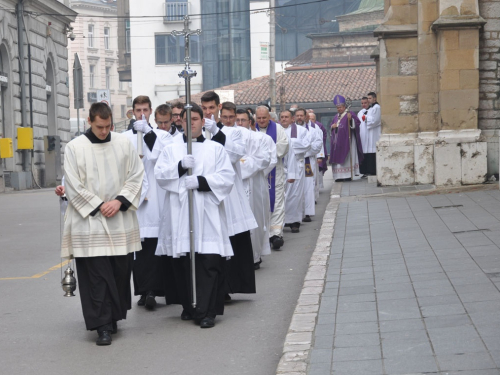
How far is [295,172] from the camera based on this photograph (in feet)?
46.0

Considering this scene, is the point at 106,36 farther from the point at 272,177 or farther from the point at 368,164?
the point at 272,177

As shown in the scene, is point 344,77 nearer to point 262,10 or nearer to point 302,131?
point 262,10

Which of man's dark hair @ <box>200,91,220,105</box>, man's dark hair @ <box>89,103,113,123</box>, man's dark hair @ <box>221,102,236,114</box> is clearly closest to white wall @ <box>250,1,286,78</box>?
man's dark hair @ <box>221,102,236,114</box>

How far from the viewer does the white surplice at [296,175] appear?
14.0 m

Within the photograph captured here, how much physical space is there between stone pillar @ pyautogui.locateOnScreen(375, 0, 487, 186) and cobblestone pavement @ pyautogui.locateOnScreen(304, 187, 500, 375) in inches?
192

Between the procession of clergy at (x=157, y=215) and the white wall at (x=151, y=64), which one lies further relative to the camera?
the white wall at (x=151, y=64)

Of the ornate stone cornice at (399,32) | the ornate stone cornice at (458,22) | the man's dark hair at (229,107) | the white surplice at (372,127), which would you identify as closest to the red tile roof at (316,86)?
the white surplice at (372,127)

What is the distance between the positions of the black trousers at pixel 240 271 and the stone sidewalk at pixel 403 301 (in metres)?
0.51

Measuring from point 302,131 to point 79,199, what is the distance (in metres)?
8.89

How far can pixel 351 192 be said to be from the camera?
62.5ft

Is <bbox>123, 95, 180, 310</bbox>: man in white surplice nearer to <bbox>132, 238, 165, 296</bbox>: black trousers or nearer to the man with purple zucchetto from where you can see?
<bbox>132, 238, 165, 296</bbox>: black trousers

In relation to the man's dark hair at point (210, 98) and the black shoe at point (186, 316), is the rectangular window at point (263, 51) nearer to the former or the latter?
the man's dark hair at point (210, 98)

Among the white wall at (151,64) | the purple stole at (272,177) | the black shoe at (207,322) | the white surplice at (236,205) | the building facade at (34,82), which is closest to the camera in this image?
the black shoe at (207,322)

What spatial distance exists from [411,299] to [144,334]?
2.02 meters
